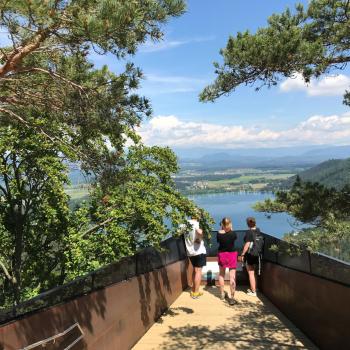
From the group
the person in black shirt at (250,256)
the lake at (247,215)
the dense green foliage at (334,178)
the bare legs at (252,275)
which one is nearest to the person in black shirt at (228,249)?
the lake at (247,215)

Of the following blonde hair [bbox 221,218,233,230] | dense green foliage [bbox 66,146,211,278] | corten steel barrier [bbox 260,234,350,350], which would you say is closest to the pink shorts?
blonde hair [bbox 221,218,233,230]

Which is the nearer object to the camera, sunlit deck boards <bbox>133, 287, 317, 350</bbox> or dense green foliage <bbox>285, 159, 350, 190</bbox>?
sunlit deck boards <bbox>133, 287, 317, 350</bbox>

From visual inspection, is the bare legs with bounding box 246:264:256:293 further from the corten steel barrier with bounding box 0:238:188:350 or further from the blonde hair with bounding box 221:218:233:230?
the corten steel barrier with bounding box 0:238:188:350

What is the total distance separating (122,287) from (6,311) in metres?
2.46

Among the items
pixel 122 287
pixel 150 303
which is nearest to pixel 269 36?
pixel 122 287

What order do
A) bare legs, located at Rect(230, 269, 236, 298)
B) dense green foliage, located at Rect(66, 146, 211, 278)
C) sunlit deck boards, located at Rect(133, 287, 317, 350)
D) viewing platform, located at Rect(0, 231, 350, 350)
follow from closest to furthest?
1. viewing platform, located at Rect(0, 231, 350, 350)
2. sunlit deck boards, located at Rect(133, 287, 317, 350)
3. dense green foliage, located at Rect(66, 146, 211, 278)
4. bare legs, located at Rect(230, 269, 236, 298)

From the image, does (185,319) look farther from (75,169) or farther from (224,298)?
(75,169)

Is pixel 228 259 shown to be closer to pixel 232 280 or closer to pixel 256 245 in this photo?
pixel 232 280

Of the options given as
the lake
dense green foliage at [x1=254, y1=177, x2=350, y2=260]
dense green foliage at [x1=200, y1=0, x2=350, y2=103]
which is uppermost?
dense green foliage at [x1=200, y1=0, x2=350, y2=103]

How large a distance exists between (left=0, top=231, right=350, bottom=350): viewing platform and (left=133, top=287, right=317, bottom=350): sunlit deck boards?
1cm

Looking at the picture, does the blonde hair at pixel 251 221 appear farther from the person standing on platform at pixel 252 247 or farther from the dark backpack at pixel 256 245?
the dark backpack at pixel 256 245

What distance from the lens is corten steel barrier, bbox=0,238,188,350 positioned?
137 inches

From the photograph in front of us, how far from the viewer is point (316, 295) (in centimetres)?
600

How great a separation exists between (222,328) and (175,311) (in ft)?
4.27
